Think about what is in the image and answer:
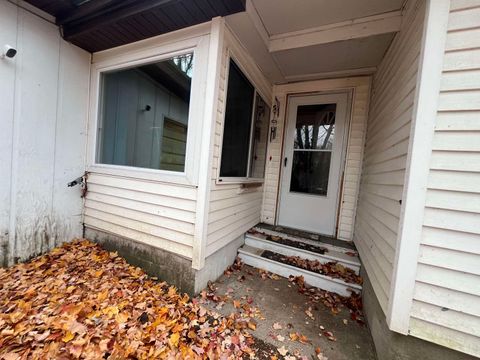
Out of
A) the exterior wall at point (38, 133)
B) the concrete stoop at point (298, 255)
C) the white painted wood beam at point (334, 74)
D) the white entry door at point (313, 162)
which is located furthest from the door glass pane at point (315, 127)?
the exterior wall at point (38, 133)

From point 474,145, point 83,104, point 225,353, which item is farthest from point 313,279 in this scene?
point 83,104

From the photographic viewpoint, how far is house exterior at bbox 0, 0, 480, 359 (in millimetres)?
1292

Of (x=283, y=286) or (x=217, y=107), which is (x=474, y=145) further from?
(x=283, y=286)

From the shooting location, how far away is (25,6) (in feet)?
7.11

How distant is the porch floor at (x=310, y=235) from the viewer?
2.84 metres

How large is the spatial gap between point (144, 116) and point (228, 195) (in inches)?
71.4

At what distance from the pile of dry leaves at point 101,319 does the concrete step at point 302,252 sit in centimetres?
118

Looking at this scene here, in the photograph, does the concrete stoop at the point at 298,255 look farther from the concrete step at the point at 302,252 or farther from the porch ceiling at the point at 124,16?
the porch ceiling at the point at 124,16

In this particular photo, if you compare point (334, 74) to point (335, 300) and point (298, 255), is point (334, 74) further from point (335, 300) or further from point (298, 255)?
point (335, 300)

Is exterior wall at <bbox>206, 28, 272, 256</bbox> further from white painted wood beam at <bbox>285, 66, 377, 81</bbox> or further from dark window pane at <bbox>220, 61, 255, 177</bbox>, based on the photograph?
white painted wood beam at <bbox>285, 66, 377, 81</bbox>

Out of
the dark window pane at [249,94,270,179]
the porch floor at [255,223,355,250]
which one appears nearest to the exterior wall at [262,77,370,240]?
the porch floor at [255,223,355,250]

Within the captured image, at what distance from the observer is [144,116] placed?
9.98ft

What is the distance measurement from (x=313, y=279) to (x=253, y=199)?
1.38m

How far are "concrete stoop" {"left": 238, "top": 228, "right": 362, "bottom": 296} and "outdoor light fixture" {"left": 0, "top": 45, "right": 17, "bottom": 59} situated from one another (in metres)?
3.35
